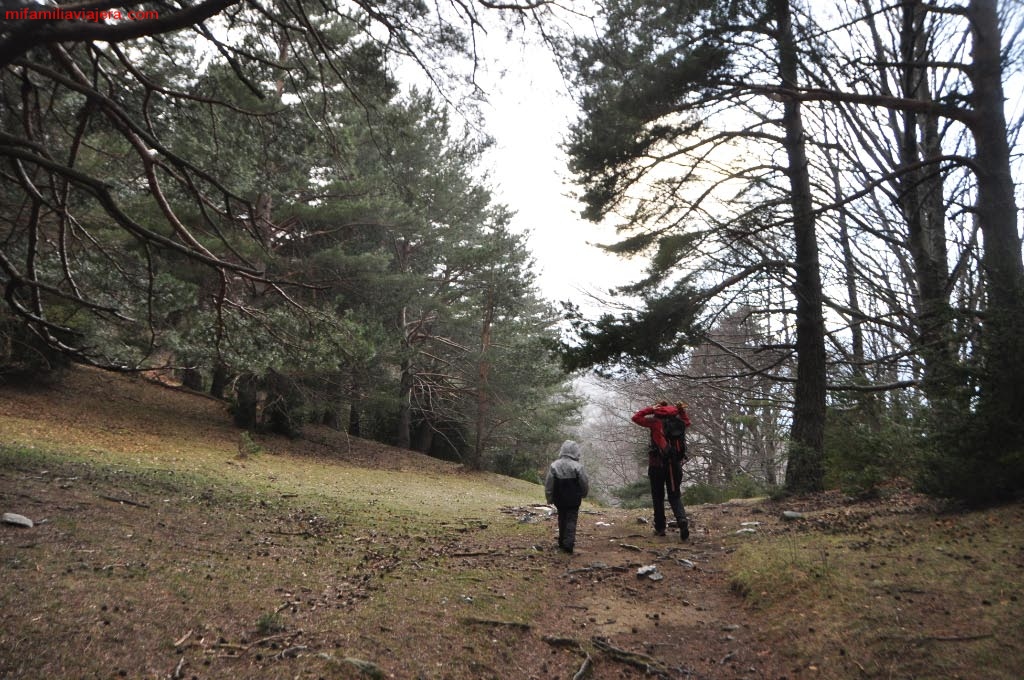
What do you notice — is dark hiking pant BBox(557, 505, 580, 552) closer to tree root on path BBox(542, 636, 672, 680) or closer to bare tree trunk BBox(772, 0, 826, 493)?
tree root on path BBox(542, 636, 672, 680)

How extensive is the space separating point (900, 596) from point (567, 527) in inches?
151

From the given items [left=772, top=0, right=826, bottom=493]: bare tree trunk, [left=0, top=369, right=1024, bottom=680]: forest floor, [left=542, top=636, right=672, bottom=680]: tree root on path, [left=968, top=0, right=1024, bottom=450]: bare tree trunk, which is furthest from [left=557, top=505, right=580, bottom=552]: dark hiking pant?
[left=772, top=0, right=826, bottom=493]: bare tree trunk

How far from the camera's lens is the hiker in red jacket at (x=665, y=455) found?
7656 mm

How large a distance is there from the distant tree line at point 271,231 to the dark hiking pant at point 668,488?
→ 12.1ft

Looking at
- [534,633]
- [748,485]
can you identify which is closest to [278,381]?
[748,485]

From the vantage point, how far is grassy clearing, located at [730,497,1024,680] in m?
3.22

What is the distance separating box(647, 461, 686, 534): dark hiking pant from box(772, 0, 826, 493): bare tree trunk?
305 cm

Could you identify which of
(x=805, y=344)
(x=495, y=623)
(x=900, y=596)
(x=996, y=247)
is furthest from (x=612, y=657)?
(x=805, y=344)

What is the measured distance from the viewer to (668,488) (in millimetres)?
7734

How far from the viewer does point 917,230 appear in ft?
31.5

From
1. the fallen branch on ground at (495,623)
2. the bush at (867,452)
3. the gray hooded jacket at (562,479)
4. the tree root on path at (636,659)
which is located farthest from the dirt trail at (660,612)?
the bush at (867,452)

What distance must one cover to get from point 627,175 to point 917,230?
4854 millimetres

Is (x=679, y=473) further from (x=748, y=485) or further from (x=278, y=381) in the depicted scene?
(x=278, y=381)

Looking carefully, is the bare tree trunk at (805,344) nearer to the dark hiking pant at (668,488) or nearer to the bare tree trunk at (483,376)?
the dark hiking pant at (668,488)
